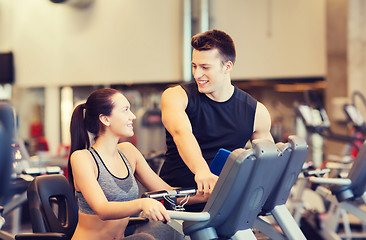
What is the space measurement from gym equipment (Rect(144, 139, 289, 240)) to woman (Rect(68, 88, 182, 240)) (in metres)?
0.23

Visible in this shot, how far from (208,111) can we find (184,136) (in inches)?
9.7

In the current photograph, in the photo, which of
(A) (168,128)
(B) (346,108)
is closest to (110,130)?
(A) (168,128)

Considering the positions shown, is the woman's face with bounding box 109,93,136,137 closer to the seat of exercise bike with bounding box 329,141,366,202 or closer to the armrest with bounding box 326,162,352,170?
the seat of exercise bike with bounding box 329,141,366,202

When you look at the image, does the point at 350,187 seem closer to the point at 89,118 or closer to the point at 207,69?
the point at 207,69

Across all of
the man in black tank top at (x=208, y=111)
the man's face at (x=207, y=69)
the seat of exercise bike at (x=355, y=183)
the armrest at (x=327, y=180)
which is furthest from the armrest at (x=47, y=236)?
the seat of exercise bike at (x=355, y=183)

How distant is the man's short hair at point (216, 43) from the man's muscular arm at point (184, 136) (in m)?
0.23

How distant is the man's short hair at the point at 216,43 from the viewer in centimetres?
263

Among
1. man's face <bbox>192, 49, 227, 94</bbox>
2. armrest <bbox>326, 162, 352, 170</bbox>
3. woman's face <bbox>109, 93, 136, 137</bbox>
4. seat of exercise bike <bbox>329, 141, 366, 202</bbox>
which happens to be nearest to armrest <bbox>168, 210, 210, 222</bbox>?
woman's face <bbox>109, 93, 136, 137</bbox>

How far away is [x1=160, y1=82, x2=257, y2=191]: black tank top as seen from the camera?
2.71 metres

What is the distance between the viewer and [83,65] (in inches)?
373

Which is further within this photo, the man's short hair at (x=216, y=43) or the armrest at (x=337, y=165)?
the armrest at (x=337, y=165)

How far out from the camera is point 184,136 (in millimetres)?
2527

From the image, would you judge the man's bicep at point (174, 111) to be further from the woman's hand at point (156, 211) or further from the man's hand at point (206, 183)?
the woman's hand at point (156, 211)

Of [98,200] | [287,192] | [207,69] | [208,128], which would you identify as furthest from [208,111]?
[98,200]
